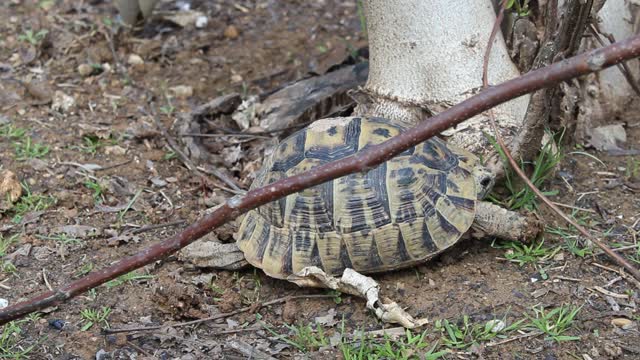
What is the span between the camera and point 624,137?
14.6 ft

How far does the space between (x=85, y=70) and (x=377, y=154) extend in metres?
3.89

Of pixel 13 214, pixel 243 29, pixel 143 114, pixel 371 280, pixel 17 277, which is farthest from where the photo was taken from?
pixel 243 29

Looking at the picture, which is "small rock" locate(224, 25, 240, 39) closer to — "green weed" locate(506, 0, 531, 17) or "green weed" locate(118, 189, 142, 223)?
"green weed" locate(118, 189, 142, 223)

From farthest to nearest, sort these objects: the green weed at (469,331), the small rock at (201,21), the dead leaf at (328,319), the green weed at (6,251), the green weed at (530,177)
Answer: the small rock at (201,21)
the green weed at (530,177)
the green weed at (6,251)
the dead leaf at (328,319)
the green weed at (469,331)

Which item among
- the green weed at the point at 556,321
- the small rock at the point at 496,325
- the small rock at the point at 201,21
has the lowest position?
the small rock at the point at 201,21

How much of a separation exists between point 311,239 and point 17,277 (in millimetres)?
1420

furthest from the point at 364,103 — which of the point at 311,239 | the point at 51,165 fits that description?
the point at 51,165

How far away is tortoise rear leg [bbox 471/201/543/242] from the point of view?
135 inches

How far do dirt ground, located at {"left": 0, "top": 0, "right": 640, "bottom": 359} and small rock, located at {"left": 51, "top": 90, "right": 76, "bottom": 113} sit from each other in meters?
0.02

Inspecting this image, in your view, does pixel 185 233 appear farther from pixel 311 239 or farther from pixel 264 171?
pixel 264 171

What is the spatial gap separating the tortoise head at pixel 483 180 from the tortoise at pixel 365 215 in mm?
56

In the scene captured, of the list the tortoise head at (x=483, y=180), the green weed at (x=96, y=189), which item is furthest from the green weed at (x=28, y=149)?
the tortoise head at (x=483, y=180)

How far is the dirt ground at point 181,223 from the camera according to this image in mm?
3082

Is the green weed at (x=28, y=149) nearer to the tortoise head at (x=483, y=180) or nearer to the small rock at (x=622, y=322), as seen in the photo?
the tortoise head at (x=483, y=180)
